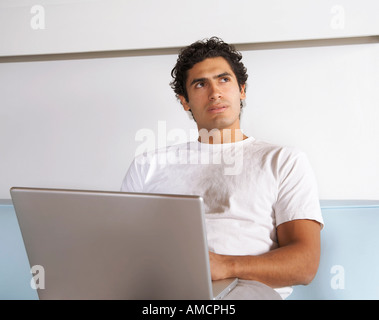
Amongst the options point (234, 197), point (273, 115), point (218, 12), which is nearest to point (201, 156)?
point (234, 197)

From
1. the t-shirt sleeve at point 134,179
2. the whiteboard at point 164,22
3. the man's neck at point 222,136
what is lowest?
the t-shirt sleeve at point 134,179

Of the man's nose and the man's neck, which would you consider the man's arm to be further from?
the man's nose

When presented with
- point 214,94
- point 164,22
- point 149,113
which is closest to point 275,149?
point 214,94

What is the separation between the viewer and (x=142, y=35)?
171 cm

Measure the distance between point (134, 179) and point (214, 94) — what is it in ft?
1.28

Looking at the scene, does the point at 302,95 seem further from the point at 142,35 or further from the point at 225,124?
the point at 142,35

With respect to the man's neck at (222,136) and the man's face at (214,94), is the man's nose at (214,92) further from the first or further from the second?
the man's neck at (222,136)

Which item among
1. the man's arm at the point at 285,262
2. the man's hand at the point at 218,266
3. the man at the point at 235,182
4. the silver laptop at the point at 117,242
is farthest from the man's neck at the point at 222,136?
the silver laptop at the point at 117,242

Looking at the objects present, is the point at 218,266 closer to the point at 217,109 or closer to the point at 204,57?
the point at 217,109

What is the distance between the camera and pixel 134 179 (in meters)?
1.48

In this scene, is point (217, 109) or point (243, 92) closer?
point (217, 109)

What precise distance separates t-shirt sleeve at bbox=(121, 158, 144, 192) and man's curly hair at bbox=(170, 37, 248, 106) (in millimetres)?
308

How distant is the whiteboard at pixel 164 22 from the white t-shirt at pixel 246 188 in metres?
0.50

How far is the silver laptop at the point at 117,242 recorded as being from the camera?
28.5 inches
